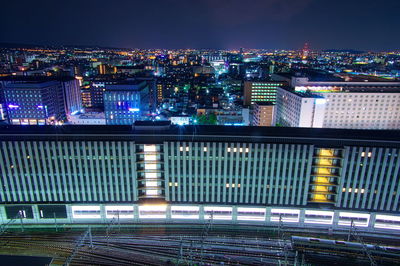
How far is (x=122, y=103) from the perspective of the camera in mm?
144500

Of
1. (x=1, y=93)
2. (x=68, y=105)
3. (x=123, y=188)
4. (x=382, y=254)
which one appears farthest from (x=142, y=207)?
(x=1, y=93)

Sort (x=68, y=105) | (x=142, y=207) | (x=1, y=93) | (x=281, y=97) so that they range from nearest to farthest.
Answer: (x=142, y=207) → (x=281, y=97) → (x=1, y=93) → (x=68, y=105)

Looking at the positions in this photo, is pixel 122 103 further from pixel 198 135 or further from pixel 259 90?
pixel 259 90

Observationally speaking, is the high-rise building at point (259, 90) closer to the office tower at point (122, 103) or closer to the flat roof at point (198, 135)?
the office tower at point (122, 103)

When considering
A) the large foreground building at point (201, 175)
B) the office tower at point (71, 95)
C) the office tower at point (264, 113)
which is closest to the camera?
the large foreground building at point (201, 175)

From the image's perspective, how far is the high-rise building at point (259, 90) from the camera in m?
184

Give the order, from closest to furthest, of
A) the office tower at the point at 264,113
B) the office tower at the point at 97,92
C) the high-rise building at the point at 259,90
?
the office tower at the point at 264,113, the high-rise building at the point at 259,90, the office tower at the point at 97,92

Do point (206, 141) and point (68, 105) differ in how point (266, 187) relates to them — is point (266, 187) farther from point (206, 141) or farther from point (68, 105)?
point (68, 105)

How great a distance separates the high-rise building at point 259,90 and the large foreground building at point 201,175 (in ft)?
398

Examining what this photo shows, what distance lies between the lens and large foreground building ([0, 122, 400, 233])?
62312 millimetres

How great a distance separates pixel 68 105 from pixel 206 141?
14785 cm

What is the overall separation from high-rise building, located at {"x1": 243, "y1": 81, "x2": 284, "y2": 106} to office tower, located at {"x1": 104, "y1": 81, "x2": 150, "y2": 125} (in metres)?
77.9

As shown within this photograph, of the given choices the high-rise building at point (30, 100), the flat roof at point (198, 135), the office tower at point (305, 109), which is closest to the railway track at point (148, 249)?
the flat roof at point (198, 135)

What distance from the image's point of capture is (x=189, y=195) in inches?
2606
